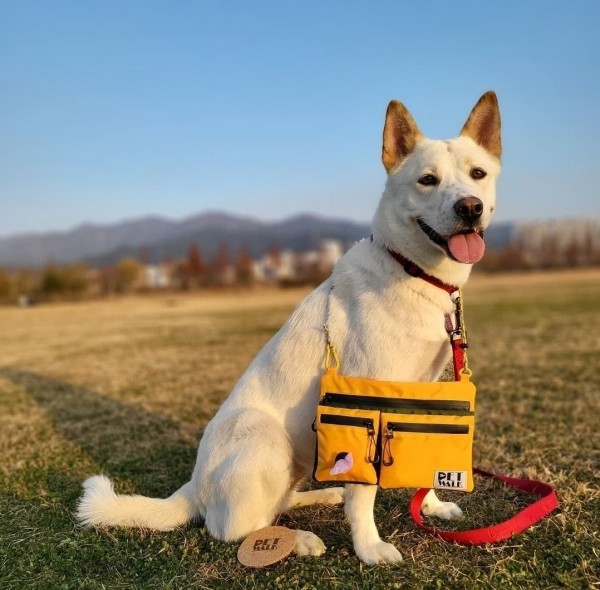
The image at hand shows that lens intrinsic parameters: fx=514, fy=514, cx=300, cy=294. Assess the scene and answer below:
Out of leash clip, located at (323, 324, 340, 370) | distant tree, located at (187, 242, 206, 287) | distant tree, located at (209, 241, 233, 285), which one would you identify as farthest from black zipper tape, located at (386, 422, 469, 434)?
distant tree, located at (187, 242, 206, 287)

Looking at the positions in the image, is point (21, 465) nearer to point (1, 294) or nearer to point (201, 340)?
point (201, 340)

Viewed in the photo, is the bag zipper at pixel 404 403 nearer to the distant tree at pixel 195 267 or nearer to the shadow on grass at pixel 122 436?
the shadow on grass at pixel 122 436

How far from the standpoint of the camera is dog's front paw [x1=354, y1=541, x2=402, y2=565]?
8.95ft

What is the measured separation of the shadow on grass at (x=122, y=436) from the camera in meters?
4.27

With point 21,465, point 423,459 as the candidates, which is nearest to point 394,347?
point 423,459

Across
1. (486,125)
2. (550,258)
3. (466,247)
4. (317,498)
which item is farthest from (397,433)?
(550,258)

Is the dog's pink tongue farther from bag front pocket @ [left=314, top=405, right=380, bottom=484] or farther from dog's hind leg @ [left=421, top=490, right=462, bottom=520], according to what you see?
dog's hind leg @ [left=421, top=490, right=462, bottom=520]

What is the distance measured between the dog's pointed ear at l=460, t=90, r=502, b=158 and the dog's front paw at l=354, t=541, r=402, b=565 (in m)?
2.30

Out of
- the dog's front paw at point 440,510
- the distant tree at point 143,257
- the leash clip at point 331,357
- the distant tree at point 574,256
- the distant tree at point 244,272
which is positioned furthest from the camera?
the distant tree at point 574,256

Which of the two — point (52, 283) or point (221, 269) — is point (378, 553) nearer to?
point (52, 283)

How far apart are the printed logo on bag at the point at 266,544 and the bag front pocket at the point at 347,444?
44 centimetres

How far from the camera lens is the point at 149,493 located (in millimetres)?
3926

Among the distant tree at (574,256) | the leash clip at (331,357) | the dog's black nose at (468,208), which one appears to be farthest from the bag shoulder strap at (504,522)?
the distant tree at (574,256)

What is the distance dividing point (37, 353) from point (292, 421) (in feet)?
35.3
